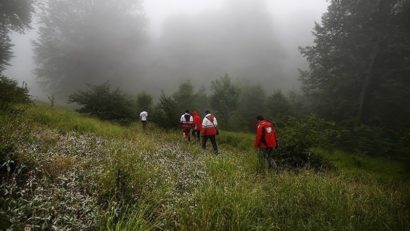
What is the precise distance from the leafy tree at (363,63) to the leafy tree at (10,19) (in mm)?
25737

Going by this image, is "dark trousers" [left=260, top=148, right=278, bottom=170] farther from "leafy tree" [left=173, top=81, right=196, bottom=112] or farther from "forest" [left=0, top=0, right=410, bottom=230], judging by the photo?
"leafy tree" [left=173, top=81, right=196, bottom=112]

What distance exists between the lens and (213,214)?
429cm

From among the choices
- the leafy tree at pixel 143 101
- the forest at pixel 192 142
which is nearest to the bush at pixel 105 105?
the forest at pixel 192 142

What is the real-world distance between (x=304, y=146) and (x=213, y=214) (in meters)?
8.06

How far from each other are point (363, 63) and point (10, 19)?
100 feet

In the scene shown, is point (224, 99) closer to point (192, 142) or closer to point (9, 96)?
point (192, 142)

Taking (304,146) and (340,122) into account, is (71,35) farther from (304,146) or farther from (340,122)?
(304,146)

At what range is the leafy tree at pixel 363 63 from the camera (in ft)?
72.7

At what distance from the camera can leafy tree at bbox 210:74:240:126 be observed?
29742 mm

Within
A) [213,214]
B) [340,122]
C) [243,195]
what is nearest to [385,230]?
[243,195]

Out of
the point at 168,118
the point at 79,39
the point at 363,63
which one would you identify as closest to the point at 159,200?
the point at 168,118

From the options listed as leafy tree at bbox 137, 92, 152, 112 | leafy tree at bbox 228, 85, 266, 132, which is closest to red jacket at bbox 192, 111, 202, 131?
leafy tree at bbox 137, 92, 152, 112

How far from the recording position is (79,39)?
1713 inches

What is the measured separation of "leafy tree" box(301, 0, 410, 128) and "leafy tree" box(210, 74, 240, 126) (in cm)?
739
